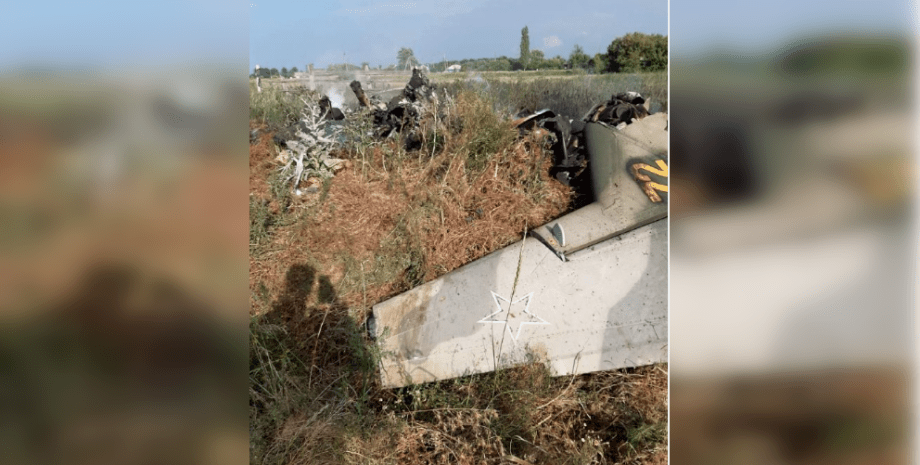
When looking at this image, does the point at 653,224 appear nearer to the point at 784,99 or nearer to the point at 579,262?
the point at 579,262

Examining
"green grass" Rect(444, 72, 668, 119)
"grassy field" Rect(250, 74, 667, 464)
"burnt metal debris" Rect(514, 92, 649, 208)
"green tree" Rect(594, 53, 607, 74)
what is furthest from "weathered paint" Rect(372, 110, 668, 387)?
"green tree" Rect(594, 53, 607, 74)

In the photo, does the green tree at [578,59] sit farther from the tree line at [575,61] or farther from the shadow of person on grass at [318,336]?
the shadow of person on grass at [318,336]

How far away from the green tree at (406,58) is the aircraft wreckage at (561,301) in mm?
2108

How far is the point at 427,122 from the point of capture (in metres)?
4.29

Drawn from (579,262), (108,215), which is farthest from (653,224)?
(108,215)

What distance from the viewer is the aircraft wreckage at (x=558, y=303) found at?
2.90m

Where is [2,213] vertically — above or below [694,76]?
below

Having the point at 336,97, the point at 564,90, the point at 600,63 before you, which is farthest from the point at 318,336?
the point at 600,63

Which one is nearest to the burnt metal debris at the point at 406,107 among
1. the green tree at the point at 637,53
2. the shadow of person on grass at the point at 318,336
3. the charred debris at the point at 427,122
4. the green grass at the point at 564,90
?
the charred debris at the point at 427,122

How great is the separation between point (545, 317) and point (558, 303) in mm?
106

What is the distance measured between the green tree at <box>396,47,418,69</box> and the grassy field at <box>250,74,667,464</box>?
0.57 metres

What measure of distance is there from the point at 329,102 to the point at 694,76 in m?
4.43

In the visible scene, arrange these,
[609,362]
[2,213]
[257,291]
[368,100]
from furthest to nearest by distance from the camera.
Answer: [368,100]
[257,291]
[609,362]
[2,213]

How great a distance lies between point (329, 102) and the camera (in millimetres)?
4645
